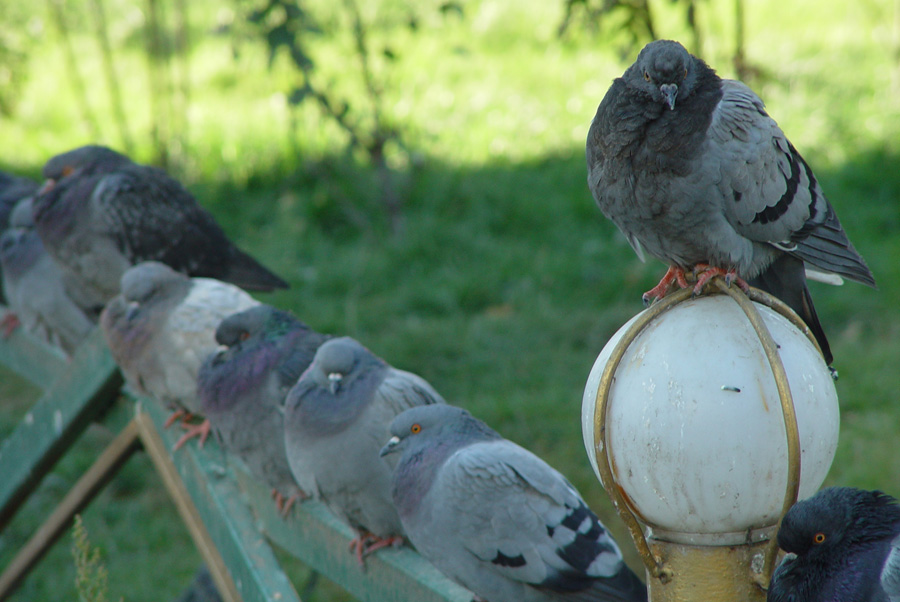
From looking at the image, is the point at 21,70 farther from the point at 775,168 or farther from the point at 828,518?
the point at 828,518

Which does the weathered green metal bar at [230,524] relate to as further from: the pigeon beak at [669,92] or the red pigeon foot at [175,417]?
the pigeon beak at [669,92]

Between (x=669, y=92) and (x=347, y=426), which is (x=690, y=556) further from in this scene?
(x=347, y=426)

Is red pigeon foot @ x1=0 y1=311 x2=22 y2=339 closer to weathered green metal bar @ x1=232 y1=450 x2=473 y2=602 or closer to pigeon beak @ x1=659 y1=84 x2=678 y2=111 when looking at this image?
weathered green metal bar @ x1=232 y1=450 x2=473 y2=602

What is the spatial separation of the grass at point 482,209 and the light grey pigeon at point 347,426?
70.0 inches

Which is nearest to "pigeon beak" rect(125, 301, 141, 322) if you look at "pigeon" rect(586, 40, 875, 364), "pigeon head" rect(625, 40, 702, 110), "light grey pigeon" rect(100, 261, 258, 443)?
"light grey pigeon" rect(100, 261, 258, 443)

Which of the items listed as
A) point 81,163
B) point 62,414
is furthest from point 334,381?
point 81,163

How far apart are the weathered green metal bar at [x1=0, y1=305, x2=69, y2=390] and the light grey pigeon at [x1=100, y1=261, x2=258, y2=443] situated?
1.97ft

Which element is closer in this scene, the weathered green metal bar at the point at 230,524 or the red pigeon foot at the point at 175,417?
the weathered green metal bar at the point at 230,524

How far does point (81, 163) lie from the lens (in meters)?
4.25

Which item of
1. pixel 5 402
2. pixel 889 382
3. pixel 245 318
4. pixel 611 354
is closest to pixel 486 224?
pixel 889 382

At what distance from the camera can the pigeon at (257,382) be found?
Result: 2822mm

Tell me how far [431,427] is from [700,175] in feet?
2.96

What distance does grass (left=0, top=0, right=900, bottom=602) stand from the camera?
4.73m

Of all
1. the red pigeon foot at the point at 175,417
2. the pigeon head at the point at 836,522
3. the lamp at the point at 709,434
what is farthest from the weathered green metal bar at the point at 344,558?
the pigeon head at the point at 836,522
